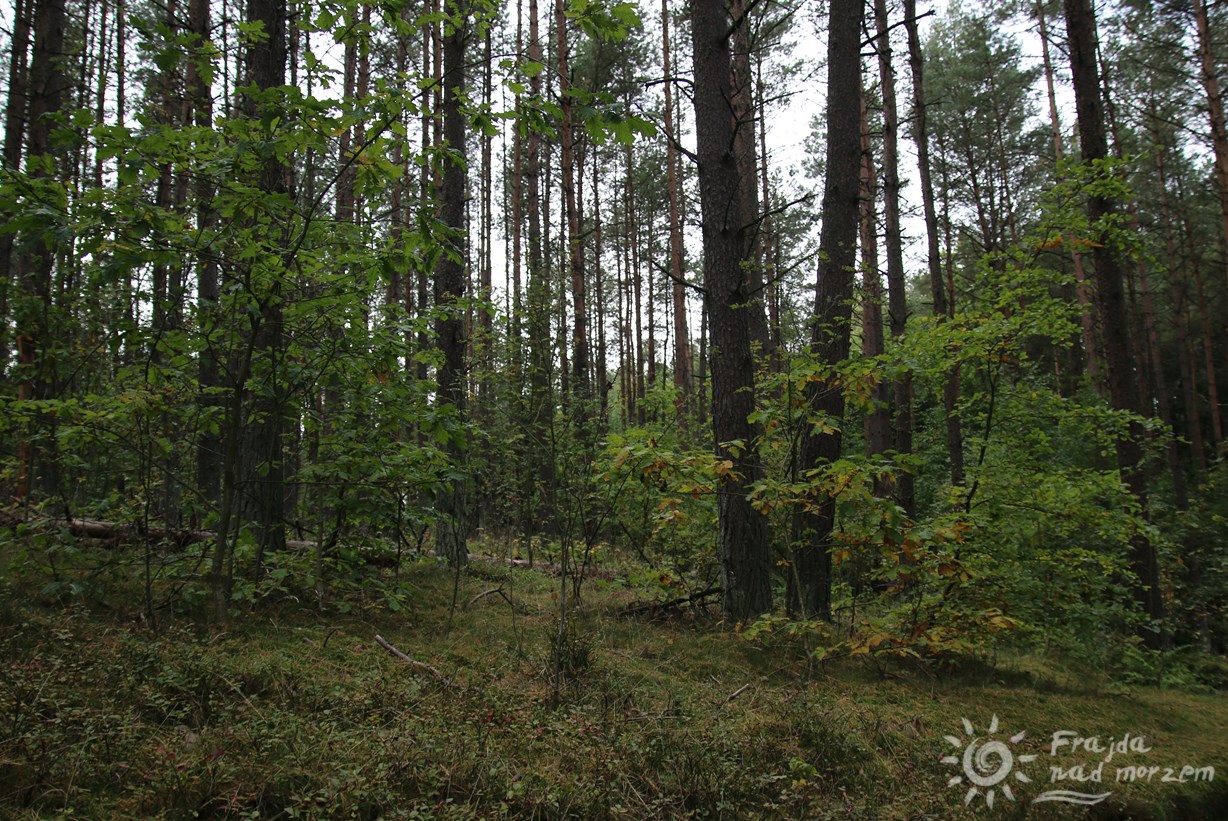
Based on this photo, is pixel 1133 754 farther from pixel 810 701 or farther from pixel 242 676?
pixel 242 676

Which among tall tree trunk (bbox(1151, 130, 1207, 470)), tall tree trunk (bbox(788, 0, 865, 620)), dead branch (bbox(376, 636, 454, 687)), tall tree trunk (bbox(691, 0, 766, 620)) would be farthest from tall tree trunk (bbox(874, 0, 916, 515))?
tall tree trunk (bbox(1151, 130, 1207, 470))

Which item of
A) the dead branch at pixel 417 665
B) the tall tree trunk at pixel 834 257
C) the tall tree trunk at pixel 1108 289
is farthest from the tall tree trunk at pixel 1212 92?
the dead branch at pixel 417 665

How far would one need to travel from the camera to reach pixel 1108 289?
7.97 m

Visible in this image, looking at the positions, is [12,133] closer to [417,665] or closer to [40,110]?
[40,110]

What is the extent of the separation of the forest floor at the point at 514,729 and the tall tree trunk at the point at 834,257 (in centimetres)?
103

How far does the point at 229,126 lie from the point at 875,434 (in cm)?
1022

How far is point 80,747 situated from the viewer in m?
2.47

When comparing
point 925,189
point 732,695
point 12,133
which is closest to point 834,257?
point 732,695

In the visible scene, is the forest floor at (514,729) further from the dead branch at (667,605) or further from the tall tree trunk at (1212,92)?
the tall tree trunk at (1212,92)

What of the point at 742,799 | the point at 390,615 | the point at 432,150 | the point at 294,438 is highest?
the point at 432,150

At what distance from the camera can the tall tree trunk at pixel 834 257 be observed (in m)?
5.77

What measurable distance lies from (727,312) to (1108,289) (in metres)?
5.69

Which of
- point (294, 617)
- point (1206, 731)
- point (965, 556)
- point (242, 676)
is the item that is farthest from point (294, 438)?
point (1206, 731)

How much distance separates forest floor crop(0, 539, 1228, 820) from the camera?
2.46m
